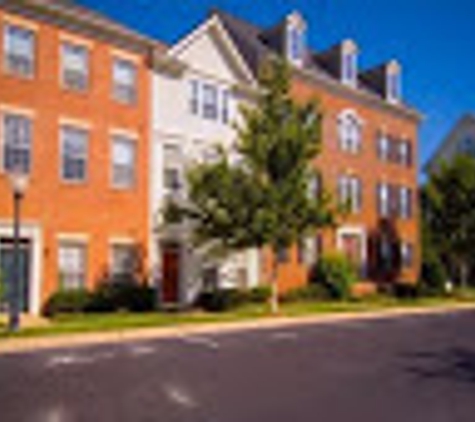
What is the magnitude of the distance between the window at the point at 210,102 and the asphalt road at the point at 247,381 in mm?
12907

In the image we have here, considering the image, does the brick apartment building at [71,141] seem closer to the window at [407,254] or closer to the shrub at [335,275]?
the shrub at [335,275]

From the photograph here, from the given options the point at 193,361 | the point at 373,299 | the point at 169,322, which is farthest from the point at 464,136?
the point at 193,361

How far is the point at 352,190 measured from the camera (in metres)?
34.9

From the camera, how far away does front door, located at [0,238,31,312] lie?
2041 cm

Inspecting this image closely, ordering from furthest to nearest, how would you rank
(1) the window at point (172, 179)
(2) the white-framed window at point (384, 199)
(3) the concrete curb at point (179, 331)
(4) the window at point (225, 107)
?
(2) the white-framed window at point (384, 199) < (4) the window at point (225, 107) < (1) the window at point (172, 179) < (3) the concrete curb at point (179, 331)

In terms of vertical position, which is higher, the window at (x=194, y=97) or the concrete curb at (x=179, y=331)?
the window at (x=194, y=97)

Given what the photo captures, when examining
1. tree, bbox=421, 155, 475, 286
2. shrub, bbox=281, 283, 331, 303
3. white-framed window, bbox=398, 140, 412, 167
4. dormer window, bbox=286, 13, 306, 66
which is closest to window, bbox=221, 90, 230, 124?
dormer window, bbox=286, 13, 306, 66

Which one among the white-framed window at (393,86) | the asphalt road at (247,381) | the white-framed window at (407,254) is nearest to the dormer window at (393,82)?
the white-framed window at (393,86)

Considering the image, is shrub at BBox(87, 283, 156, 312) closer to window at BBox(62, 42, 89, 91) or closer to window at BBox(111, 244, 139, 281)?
window at BBox(111, 244, 139, 281)

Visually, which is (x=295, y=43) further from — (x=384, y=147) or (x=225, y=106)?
(x=384, y=147)

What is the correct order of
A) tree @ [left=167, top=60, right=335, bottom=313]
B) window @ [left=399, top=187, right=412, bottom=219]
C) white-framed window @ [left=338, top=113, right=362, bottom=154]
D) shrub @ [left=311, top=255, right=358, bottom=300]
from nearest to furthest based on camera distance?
tree @ [left=167, top=60, right=335, bottom=313], shrub @ [left=311, top=255, right=358, bottom=300], white-framed window @ [left=338, top=113, right=362, bottom=154], window @ [left=399, top=187, right=412, bottom=219]

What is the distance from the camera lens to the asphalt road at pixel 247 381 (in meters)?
8.45

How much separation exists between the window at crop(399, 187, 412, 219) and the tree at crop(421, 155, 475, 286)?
1.59 metres

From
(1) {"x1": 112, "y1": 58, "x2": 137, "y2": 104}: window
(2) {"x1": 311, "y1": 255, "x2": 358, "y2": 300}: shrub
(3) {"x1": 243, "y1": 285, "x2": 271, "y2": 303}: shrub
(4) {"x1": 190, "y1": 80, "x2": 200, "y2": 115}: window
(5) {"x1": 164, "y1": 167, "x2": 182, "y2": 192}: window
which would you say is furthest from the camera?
(2) {"x1": 311, "y1": 255, "x2": 358, "y2": 300}: shrub
